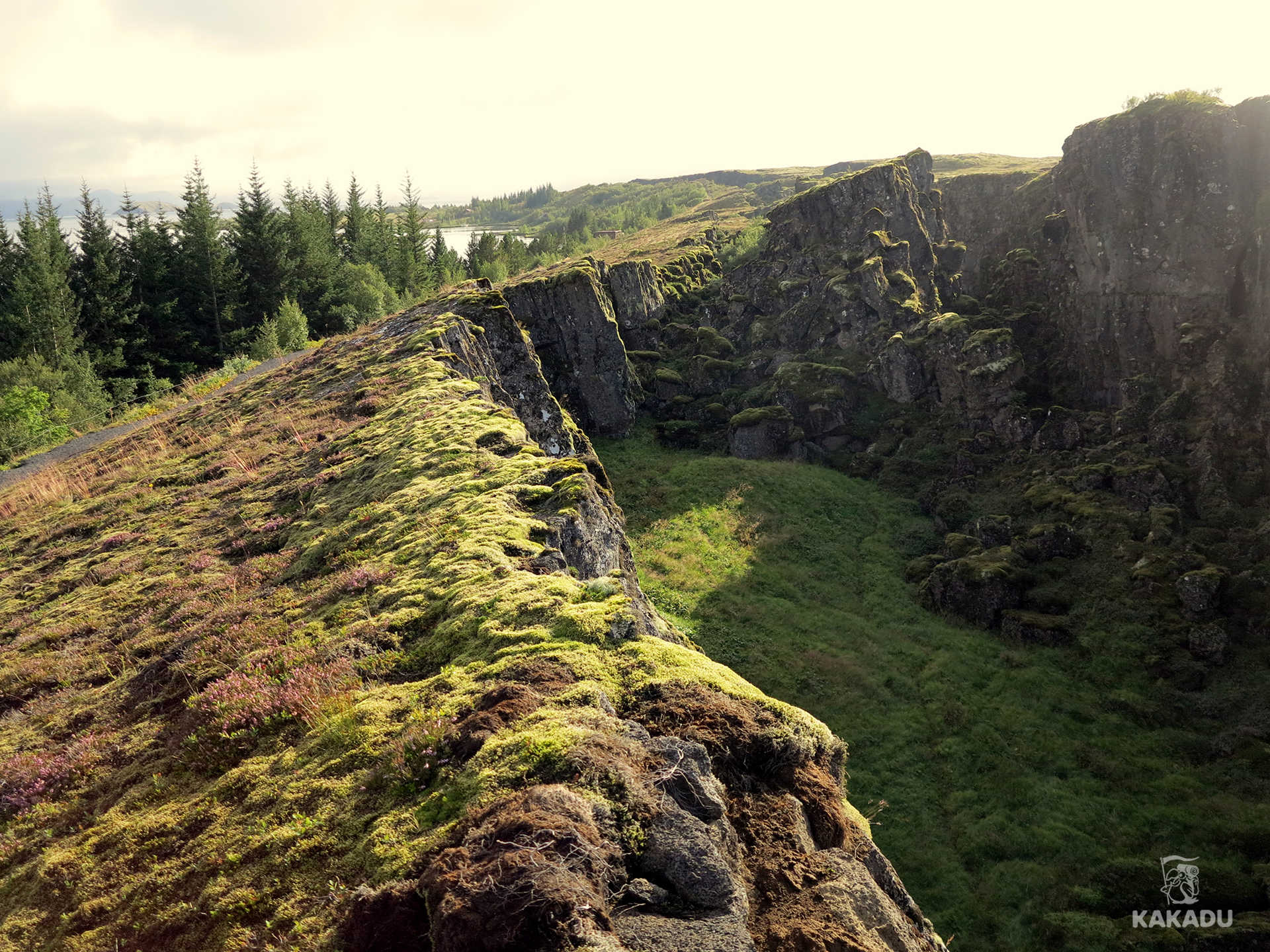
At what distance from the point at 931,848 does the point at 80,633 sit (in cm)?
2663

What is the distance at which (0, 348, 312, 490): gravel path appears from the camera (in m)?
32.5

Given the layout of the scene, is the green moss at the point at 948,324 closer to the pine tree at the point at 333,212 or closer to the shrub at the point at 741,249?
the shrub at the point at 741,249

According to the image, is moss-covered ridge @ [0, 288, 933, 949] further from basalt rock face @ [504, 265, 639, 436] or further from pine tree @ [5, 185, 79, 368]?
pine tree @ [5, 185, 79, 368]

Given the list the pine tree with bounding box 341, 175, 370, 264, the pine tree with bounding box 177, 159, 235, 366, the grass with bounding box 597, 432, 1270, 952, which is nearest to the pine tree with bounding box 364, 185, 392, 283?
the pine tree with bounding box 341, 175, 370, 264

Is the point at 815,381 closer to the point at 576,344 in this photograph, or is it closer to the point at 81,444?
the point at 576,344

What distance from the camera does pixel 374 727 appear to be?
8.29m

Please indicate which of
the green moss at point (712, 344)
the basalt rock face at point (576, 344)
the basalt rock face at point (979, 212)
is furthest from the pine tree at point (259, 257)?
the basalt rock face at point (979, 212)

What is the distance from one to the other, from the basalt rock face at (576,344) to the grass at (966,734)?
→ 19875mm

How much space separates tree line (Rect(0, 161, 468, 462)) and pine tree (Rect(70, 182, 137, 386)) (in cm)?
13

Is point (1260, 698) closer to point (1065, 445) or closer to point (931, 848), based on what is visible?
point (931, 848)

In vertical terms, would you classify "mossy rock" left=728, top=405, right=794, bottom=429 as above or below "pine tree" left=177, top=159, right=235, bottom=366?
below

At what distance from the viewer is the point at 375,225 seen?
10044 cm

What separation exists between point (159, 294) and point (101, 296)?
6538mm

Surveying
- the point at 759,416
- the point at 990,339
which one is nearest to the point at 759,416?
the point at 759,416
